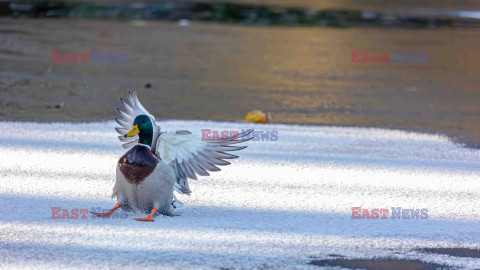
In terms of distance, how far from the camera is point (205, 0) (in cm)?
1552

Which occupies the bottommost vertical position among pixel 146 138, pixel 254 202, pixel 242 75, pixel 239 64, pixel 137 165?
pixel 254 202

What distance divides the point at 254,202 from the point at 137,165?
2.57ft

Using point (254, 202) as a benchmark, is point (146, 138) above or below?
above

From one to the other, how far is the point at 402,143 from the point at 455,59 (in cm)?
539

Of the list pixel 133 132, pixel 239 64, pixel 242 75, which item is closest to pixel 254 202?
pixel 133 132

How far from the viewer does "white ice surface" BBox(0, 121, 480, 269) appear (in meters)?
2.85

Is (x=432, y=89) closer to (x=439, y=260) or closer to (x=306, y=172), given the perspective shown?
(x=306, y=172)

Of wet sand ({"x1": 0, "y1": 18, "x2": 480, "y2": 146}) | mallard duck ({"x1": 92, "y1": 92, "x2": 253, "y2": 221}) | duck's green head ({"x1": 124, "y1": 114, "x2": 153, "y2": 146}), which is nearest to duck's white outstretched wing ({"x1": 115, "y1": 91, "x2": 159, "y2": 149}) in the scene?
mallard duck ({"x1": 92, "y1": 92, "x2": 253, "y2": 221})

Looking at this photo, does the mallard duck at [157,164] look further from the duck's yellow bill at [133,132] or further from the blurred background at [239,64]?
the blurred background at [239,64]

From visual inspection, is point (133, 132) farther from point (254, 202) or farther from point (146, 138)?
point (254, 202)

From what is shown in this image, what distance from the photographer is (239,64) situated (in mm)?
9094

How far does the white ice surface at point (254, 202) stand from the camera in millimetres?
2854

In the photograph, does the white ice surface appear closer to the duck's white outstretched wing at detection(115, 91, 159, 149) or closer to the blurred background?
the duck's white outstretched wing at detection(115, 91, 159, 149)

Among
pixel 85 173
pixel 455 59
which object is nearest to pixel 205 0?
pixel 455 59
